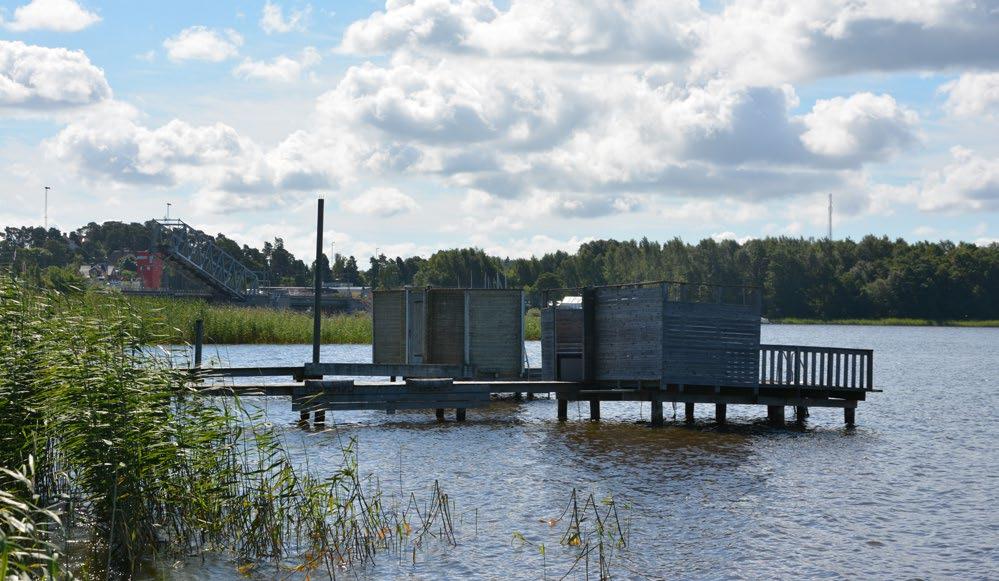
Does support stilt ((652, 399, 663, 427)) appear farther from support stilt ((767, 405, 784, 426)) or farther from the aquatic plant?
the aquatic plant

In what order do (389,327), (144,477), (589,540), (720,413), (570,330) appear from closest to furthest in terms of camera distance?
1. (144,477)
2. (589,540)
3. (720,413)
4. (570,330)
5. (389,327)

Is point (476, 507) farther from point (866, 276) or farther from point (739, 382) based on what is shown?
point (866, 276)

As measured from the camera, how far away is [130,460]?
38.7 feet

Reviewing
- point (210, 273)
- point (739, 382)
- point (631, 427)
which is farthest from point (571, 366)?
point (210, 273)

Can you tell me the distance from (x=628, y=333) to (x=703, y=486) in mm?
8138

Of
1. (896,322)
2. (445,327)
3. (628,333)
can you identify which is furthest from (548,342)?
(896,322)

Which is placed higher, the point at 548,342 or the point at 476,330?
the point at 476,330

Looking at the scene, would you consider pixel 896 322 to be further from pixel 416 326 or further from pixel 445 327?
pixel 445 327

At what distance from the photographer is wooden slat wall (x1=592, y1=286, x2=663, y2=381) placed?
1030 inches

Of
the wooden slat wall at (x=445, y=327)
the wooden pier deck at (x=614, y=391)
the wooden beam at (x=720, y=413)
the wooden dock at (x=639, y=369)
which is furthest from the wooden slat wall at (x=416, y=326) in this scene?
the wooden beam at (x=720, y=413)

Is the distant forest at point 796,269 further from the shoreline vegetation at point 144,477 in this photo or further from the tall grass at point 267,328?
the shoreline vegetation at point 144,477

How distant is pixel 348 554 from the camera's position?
13406mm

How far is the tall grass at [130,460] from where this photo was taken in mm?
11805

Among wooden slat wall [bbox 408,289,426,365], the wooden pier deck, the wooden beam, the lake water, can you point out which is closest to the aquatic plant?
the lake water
